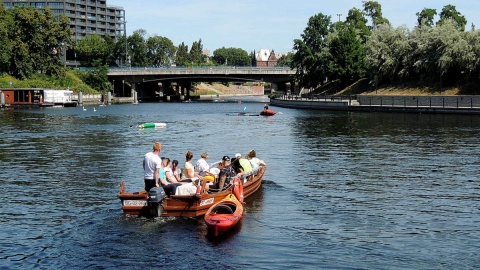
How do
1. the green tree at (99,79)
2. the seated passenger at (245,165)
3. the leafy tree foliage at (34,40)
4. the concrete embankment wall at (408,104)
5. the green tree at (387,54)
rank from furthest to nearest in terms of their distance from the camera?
the green tree at (99,79) < the leafy tree foliage at (34,40) < the green tree at (387,54) < the concrete embankment wall at (408,104) < the seated passenger at (245,165)

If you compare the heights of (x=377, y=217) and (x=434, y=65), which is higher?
(x=434, y=65)

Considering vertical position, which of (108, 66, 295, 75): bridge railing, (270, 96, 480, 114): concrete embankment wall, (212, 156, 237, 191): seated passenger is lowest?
(212, 156, 237, 191): seated passenger

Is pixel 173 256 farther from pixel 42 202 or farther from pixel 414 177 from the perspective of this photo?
pixel 414 177

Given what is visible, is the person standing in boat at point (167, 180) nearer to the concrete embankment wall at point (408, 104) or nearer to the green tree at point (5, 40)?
the concrete embankment wall at point (408, 104)

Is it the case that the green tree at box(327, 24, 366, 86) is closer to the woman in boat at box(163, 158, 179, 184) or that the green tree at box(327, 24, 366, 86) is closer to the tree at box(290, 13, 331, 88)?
the tree at box(290, 13, 331, 88)

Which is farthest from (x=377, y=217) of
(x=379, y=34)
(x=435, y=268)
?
(x=379, y=34)

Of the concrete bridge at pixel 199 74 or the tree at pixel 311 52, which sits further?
the concrete bridge at pixel 199 74

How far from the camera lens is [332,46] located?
138375 mm

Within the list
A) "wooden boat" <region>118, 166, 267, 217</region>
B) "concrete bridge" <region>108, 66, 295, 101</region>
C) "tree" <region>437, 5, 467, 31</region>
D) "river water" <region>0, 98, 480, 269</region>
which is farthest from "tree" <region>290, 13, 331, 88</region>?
"wooden boat" <region>118, 166, 267, 217</region>

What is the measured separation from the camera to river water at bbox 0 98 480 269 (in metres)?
19.5

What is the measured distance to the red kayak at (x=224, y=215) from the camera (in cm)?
2156

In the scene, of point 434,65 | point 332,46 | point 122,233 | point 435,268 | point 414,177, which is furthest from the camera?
point 332,46

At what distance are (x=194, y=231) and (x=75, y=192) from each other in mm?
10018

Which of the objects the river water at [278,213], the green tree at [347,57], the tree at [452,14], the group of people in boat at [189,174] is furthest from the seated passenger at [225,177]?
the tree at [452,14]
